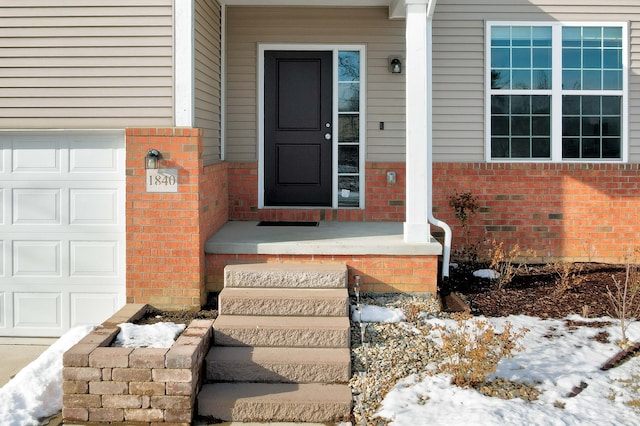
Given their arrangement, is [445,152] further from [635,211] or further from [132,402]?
[132,402]

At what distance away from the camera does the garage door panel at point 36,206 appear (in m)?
6.04

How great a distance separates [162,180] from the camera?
5.75 metres

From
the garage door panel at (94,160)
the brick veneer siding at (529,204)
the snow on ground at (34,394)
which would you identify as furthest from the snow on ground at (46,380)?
the brick veneer siding at (529,204)

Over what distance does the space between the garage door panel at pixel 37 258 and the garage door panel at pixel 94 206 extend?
0.33 metres

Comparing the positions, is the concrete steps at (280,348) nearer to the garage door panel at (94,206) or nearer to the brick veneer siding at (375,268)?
the brick veneer siding at (375,268)

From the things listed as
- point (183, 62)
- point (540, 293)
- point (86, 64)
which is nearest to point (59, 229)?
point (86, 64)

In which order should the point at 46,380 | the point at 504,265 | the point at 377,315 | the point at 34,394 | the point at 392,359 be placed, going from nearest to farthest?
1. the point at 34,394
2. the point at 46,380
3. the point at 392,359
4. the point at 377,315
5. the point at 504,265

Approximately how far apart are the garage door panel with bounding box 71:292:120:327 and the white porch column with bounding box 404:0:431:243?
2.76m

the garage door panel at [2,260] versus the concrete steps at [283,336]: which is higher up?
the garage door panel at [2,260]

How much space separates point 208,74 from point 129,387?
11.6 ft

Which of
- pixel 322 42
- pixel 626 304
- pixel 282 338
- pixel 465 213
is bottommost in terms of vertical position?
pixel 282 338

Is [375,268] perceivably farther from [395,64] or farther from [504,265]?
[395,64]

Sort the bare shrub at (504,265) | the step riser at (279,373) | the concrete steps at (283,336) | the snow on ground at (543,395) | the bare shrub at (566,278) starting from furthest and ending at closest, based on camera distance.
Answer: the bare shrub at (504,265), the bare shrub at (566,278), the concrete steps at (283,336), the step riser at (279,373), the snow on ground at (543,395)

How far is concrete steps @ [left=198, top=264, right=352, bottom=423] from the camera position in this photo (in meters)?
4.27
